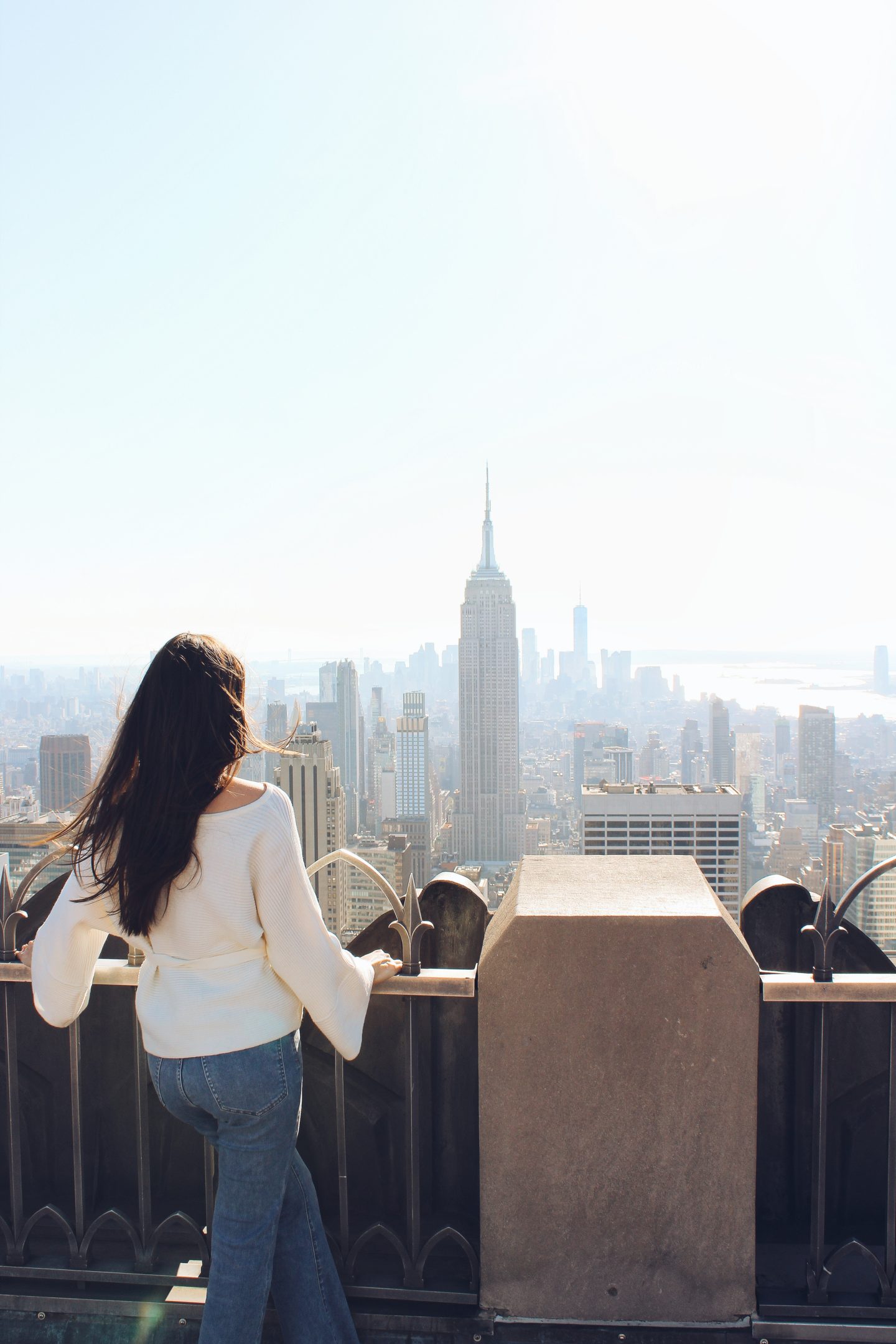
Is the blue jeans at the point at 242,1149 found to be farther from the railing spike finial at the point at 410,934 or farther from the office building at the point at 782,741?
the office building at the point at 782,741

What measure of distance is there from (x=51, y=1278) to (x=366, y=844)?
25297mm

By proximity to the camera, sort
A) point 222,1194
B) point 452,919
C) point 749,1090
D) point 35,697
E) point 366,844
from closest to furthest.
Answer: point 222,1194, point 749,1090, point 452,919, point 366,844, point 35,697

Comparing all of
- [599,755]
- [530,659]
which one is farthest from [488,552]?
[599,755]

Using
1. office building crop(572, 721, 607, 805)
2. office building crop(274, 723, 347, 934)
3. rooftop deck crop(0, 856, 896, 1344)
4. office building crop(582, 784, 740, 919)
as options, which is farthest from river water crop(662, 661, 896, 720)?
rooftop deck crop(0, 856, 896, 1344)

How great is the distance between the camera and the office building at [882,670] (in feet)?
151

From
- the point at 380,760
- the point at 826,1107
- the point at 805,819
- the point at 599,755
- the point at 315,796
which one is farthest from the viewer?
the point at 380,760

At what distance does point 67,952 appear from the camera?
1969mm

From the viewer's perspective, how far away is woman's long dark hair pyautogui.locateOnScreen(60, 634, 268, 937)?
1.79m

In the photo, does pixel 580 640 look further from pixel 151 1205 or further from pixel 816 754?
pixel 151 1205

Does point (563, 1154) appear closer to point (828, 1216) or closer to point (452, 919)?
point (452, 919)

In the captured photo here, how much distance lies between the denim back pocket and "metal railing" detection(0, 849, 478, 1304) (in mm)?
474

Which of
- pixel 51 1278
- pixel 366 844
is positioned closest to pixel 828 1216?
pixel 51 1278

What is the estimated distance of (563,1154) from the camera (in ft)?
7.18

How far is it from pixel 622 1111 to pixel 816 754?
2066 inches
